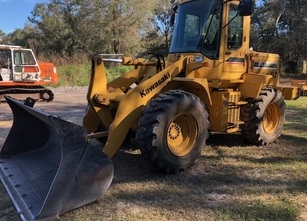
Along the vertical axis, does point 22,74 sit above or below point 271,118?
above

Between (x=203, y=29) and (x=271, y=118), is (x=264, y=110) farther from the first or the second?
(x=203, y=29)

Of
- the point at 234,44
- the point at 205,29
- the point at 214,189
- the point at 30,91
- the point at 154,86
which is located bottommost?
the point at 214,189

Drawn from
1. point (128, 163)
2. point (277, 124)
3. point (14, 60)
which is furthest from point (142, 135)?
point (14, 60)

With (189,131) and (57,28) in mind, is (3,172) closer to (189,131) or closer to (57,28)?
(189,131)

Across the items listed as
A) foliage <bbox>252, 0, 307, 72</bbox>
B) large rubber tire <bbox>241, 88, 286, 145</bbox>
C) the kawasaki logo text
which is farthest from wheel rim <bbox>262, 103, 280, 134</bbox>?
foliage <bbox>252, 0, 307, 72</bbox>

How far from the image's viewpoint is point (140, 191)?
428 cm

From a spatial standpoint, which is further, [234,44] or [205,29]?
[234,44]

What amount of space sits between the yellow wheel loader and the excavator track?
856cm

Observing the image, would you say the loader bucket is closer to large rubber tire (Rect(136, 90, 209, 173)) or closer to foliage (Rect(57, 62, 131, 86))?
large rubber tire (Rect(136, 90, 209, 173))

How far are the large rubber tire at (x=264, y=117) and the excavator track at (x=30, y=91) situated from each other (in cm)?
955

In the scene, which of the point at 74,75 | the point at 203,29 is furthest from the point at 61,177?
the point at 74,75

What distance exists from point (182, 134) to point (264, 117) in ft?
7.16

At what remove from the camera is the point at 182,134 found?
505 centimetres

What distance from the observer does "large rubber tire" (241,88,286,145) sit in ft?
19.9
